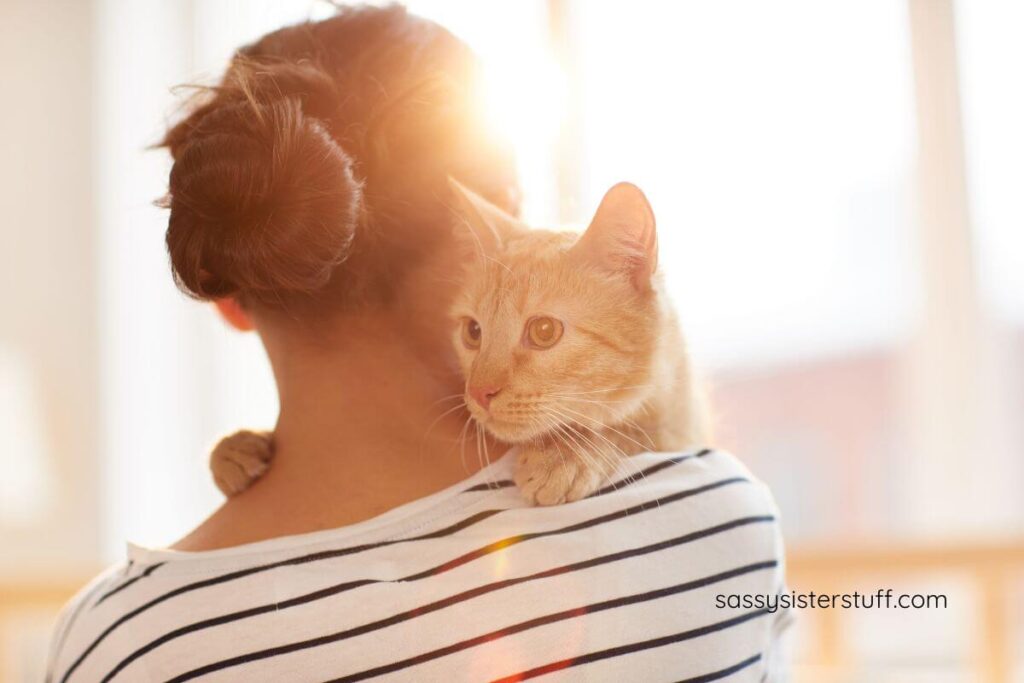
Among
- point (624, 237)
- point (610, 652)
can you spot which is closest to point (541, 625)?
point (610, 652)

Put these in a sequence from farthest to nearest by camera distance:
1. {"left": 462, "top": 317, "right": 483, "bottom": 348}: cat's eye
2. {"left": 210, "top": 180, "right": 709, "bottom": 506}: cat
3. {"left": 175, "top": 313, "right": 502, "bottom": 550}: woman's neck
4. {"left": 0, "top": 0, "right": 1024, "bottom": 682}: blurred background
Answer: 1. {"left": 0, "top": 0, "right": 1024, "bottom": 682}: blurred background
2. {"left": 462, "top": 317, "right": 483, "bottom": 348}: cat's eye
3. {"left": 210, "top": 180, "right": 709, "bottom": 506}: cat
4. {"left": 175, "top": 313, "right": 502, "bottom": 550}: woman's neck

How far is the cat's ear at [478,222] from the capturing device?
98cm

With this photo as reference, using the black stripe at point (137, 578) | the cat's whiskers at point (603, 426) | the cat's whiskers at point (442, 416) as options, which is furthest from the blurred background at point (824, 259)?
the black stripe at point (137, 578)

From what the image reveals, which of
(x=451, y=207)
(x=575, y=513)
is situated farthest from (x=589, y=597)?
(x=451, y=207)

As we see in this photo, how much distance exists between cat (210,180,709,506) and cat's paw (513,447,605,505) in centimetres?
2

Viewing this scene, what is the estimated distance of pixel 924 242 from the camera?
8.77 ft

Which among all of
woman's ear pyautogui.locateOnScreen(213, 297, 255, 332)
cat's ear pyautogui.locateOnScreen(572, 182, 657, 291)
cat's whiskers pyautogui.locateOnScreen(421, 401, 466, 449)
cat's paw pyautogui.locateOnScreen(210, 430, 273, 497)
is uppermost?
cat's ear pyautogui.locateOnScreen(572, 182, 657, 291)

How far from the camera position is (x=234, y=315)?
1077 mm

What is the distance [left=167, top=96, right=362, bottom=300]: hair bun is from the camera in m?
0.81

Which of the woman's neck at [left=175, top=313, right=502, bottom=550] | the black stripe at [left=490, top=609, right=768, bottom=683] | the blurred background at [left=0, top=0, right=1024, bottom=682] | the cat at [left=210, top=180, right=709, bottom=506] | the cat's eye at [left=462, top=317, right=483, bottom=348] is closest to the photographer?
the black stripe at [left=490, top=609, right=768, bottom=683]

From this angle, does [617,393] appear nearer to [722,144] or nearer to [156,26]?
[722,144]

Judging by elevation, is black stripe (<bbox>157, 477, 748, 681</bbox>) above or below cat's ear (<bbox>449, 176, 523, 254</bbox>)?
below

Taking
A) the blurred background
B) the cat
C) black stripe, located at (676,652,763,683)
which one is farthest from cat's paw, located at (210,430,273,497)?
the blurred background

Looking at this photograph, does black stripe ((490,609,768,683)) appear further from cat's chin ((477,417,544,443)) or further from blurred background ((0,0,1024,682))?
blurred background ((0,0,1024,682))
